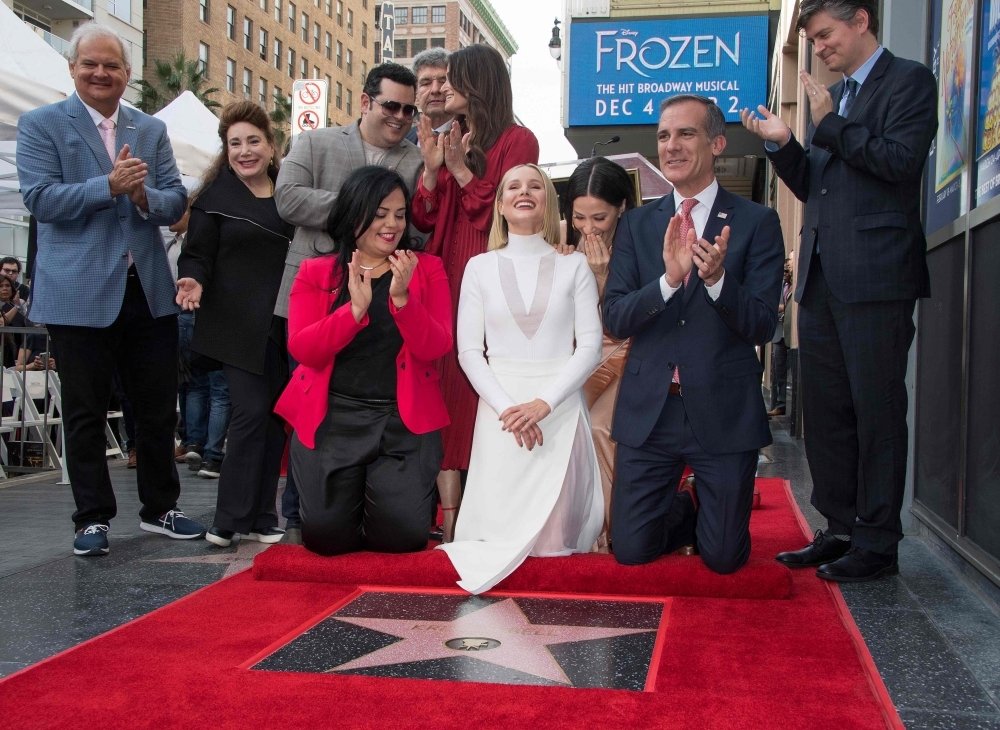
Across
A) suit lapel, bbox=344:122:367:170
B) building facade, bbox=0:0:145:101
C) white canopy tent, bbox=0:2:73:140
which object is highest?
building facade, bbox=0:0:145:101

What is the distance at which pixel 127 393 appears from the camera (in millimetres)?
4316

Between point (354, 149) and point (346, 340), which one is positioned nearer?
point (346, 340)

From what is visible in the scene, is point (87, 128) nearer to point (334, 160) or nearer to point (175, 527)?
point (334, 160)

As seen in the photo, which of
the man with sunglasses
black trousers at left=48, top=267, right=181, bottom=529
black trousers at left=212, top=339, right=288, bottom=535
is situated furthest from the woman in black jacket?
black trousers at left=48, top=267, right=181, bottom=529

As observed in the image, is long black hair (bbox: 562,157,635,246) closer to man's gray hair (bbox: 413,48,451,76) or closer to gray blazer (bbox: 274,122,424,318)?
gray blazer (bbox: 274,122,424,318)

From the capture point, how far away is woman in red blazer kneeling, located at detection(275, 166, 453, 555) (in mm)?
3752

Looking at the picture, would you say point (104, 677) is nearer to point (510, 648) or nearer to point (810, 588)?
point (510, 648)

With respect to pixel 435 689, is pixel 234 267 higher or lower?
higher

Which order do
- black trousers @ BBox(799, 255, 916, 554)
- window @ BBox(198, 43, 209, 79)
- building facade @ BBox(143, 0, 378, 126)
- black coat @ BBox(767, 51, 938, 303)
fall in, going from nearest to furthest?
1. black coat @ BBox(767, 51, 938, 303)
2. black trousers @ BBox(799, 255, 916, 554)
3. building facade @ BBox(143, 0, 378, 126)
4. window @ BBox(198, 43, 209, 79)

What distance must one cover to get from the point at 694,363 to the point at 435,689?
5.33 ft

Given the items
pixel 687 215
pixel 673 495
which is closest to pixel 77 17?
pixel 687 215

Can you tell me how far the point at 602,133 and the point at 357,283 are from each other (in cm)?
929

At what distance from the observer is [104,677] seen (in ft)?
8.14

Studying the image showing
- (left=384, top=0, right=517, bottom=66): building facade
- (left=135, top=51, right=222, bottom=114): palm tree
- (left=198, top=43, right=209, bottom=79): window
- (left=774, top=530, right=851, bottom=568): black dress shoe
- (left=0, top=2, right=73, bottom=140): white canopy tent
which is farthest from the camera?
(left=384, top=0, right=517, bottom=66): building facade
